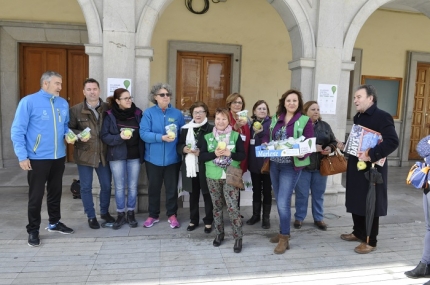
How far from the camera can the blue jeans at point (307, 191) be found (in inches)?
178

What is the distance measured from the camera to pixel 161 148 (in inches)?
168

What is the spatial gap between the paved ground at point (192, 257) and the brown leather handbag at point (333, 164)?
851 millimetres

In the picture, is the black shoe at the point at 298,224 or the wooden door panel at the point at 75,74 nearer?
the black shoe at the point at 298,224

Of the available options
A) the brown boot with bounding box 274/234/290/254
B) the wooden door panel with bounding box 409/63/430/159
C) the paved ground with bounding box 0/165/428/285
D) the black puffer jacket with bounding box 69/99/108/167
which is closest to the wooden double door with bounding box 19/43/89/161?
the paved ground with bounding box 0/165/428/285

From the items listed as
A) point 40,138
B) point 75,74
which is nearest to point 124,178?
point 40,138

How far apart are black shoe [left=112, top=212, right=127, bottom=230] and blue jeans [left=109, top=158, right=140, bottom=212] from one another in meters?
0.07

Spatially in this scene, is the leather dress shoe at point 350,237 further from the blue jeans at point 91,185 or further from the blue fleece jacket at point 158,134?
the blue jeans at point 91,185

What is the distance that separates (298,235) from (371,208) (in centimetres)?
104

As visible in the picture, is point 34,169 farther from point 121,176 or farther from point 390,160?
point 390,160

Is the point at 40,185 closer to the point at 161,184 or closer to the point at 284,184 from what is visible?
the point at 161,184

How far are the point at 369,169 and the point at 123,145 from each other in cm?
298

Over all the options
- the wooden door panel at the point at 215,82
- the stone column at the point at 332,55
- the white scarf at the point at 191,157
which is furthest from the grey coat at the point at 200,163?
Result: the wooden door panel at the point at 215,82

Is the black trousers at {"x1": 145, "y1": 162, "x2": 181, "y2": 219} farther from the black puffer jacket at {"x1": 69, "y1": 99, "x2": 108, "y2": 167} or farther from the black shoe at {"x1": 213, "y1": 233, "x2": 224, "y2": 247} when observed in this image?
the black shoe at {"x1": 213, "y1": 233, "x2": 224, "y2": 247}

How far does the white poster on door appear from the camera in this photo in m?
5.32
